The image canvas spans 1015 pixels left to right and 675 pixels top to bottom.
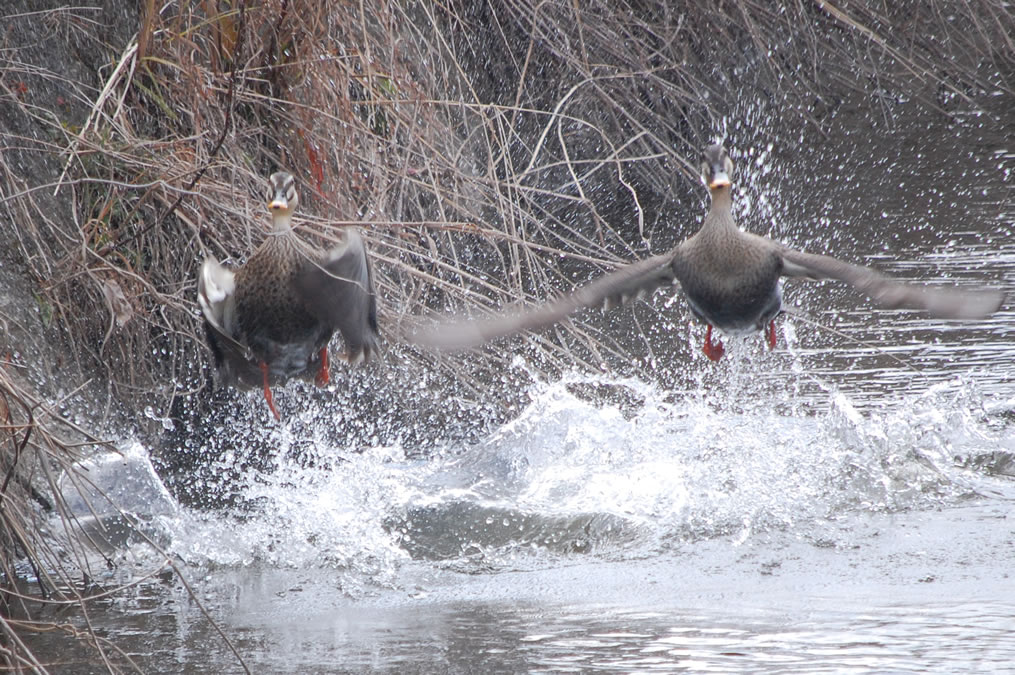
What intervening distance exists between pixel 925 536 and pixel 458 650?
5.69ft

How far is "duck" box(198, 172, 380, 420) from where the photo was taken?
171 inches

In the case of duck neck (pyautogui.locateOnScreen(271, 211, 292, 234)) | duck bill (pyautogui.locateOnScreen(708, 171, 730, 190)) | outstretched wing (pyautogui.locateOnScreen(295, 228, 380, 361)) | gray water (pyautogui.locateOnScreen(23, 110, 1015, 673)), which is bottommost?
gray water (pyautogui.locateOnScreen(23, 110, 1015, 673))

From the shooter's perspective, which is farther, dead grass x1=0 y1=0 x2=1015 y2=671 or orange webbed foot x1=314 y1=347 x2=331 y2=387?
orange webbed foot x1=314 y1=347 x2=331 y2=387

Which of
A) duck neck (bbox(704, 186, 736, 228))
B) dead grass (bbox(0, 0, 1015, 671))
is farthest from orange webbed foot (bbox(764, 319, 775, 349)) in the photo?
dead grass (bbox(0, 0, 1015, 671))

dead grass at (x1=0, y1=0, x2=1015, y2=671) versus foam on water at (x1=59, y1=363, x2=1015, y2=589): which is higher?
dead grass at (x1=0, y1=0, x2=1015, y2=671)

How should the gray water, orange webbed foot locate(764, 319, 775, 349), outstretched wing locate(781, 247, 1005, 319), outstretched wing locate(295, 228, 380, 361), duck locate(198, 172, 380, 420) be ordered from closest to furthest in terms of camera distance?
the gray water, outstretched wing locate(781, 247, 1005, 319), outstretched wing locate(295, 228, 380, 361), duck locate(198, 172, 380, 420), orange webbed foot locate(764, 319, 775, 349)

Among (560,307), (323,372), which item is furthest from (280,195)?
(560,307)

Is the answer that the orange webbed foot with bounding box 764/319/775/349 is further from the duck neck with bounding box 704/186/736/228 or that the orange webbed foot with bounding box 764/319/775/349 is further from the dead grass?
the dead grass

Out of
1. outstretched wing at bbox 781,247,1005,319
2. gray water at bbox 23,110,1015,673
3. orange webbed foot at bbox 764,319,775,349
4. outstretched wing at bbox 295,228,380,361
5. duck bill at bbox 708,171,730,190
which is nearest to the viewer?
gray water at bbox 23,110,1015,673

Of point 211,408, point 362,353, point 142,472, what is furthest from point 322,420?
point 362,353

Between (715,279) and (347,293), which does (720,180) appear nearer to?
(715,279)

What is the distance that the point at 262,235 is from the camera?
202 inches

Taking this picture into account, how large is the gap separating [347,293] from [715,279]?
1.44m

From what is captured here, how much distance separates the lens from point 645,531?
182 inches
